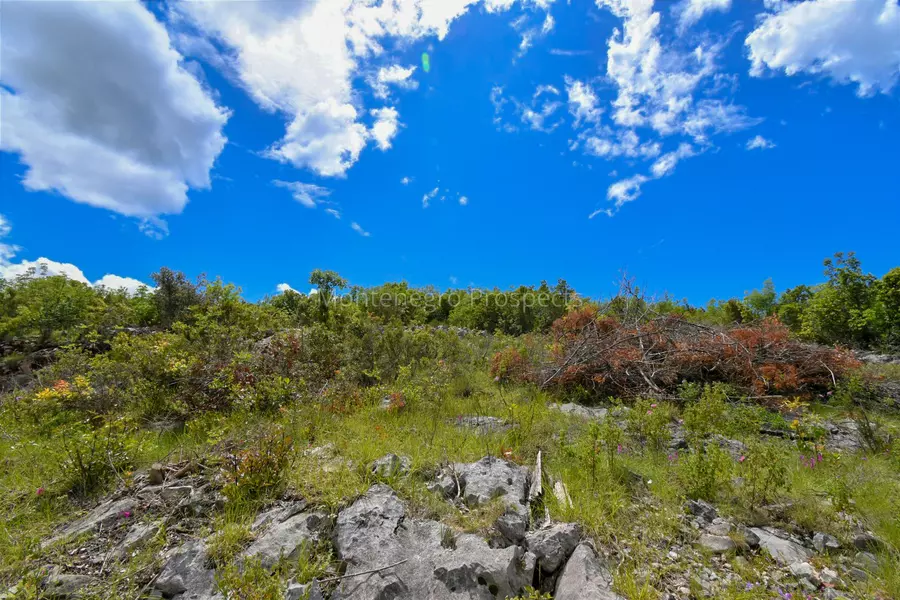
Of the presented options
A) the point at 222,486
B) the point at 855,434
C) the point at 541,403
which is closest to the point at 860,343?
the point at 855,434

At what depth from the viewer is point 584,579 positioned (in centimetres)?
220

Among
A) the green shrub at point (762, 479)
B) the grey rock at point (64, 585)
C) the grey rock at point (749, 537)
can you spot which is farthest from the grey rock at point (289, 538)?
the green shrub at point (762, 479)

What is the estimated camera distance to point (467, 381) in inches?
302

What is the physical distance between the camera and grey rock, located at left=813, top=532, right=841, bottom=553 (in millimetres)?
2541

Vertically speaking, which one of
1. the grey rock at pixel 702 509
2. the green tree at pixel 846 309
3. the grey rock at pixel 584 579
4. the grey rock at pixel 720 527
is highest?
the green tree at pixel 846 309

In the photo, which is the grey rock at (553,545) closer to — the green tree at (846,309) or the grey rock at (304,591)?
the grey rock at (304,591)

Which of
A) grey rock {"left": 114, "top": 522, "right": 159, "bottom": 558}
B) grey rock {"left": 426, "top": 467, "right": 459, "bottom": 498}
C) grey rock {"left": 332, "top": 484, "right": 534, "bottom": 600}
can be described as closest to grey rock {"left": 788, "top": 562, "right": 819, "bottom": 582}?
grey rock {"left": 332, "top": 484, "right": 534, "bottom": 600}

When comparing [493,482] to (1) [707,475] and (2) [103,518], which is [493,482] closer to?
(1) [707,475]

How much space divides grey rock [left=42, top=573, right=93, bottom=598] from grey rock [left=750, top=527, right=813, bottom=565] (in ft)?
14.4

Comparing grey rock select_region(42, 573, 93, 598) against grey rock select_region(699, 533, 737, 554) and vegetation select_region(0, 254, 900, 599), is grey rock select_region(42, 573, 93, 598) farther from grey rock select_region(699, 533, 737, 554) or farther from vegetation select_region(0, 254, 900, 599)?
grey rock select_region(699, 533, 737, 554)

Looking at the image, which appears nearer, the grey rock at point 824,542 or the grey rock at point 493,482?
the grey rock at point 824,542

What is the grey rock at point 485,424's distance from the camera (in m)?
4.84

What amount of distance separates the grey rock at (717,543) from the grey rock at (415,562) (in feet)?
4.15

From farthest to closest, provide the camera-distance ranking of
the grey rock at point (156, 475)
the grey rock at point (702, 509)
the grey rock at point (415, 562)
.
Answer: the grey rock at point (156, 475) → the grey rock at point (702, 509) → the grey rock at point (415, 562)
